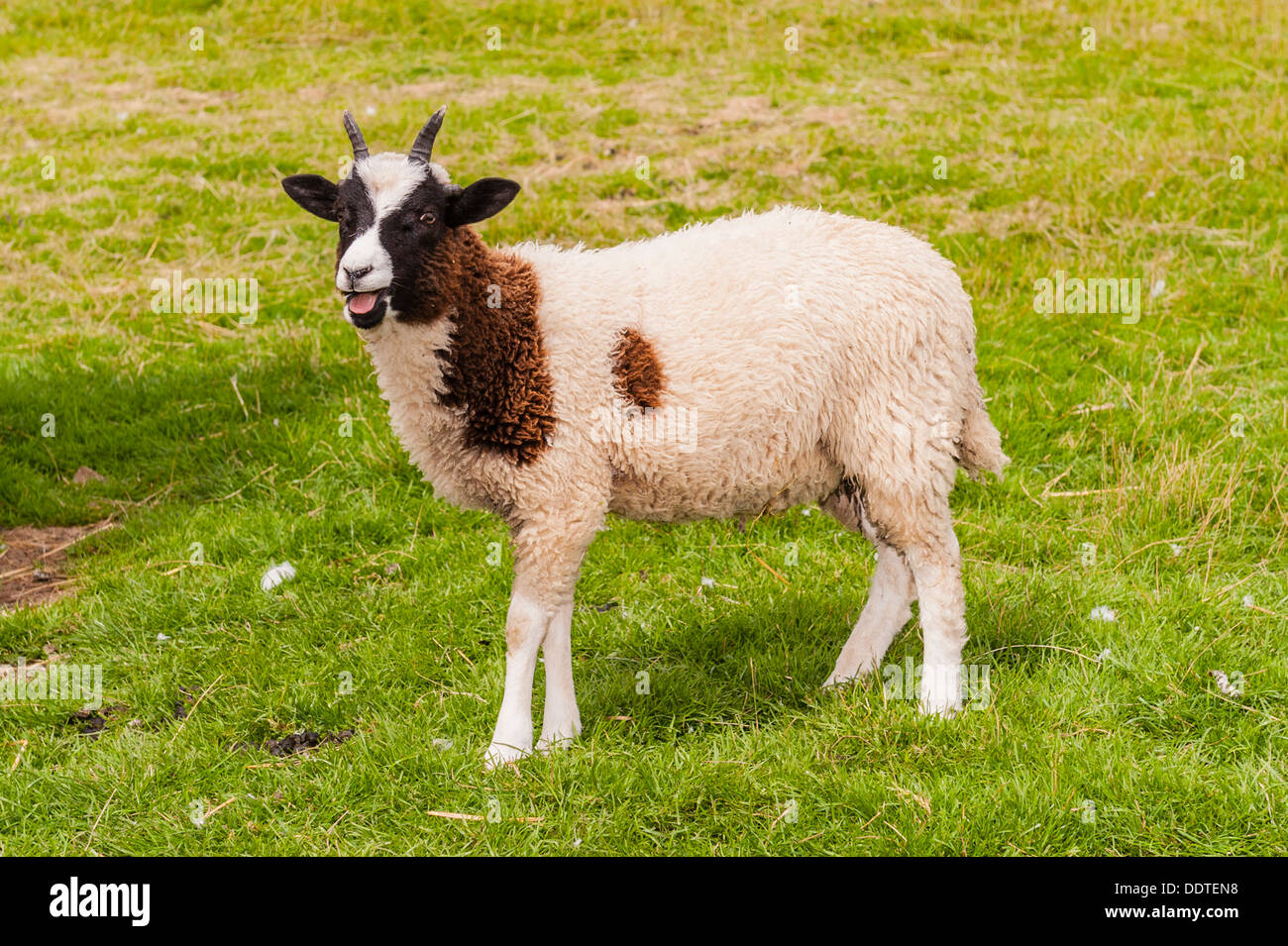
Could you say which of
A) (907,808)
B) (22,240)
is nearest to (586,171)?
(22,240)

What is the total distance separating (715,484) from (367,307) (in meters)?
1.38

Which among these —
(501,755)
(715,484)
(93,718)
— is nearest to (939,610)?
(715,484)

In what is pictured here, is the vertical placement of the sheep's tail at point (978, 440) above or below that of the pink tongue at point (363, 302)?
below

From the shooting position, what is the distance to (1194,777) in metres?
4.34

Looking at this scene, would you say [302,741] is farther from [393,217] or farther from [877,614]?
[877,614]

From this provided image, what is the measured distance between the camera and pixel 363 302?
4293mm

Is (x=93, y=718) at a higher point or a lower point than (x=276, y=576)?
lower

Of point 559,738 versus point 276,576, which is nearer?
point 559,738

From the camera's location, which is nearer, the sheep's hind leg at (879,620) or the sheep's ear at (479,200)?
the sheep's ear at (479,200)

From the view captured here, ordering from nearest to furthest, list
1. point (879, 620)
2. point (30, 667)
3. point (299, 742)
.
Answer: point (299, 742), point (879, 620), point (30, 667)

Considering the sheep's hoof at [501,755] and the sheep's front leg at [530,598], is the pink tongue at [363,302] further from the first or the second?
the sheep's hoof at [501,755]

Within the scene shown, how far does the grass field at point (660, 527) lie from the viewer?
176 inches

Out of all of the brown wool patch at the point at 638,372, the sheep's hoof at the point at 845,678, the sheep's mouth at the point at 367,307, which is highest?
the sheep's mouth at the point at 367,307

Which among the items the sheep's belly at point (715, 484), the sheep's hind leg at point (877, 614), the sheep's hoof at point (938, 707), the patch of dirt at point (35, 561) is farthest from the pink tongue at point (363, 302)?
the patch of dirt at point (35, 561)
